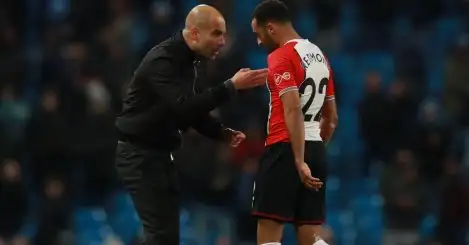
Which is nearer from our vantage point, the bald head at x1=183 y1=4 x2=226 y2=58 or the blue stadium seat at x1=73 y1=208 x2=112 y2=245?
the bald head at x1=183 y1=4 x2=226 y2=58

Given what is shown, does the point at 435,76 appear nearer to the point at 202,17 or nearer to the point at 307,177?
the point at 202,17

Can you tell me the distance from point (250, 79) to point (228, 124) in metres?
5.25

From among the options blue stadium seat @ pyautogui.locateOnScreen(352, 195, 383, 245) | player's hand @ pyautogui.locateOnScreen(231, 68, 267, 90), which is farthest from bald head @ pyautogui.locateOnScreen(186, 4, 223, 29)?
blue stadium seat @ pyautogui.locateOnScreen(352, 195, 383, 245)

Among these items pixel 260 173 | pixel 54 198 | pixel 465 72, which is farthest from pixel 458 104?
pixel 260 173

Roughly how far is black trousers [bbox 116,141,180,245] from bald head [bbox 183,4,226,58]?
2.66ft

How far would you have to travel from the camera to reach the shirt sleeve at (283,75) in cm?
701

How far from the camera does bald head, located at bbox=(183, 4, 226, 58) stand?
7340 mm

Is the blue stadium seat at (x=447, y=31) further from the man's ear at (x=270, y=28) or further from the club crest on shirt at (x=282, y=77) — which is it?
the club crest on shirt at (x=282, y=77)

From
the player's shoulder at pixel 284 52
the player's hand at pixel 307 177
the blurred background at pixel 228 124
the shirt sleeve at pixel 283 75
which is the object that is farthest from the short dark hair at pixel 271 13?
the blurred background at pixel 228 124

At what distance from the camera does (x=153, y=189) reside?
7414mm

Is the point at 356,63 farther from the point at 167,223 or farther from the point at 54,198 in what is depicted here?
the point at 167,223

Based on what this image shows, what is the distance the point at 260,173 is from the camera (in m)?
7.30

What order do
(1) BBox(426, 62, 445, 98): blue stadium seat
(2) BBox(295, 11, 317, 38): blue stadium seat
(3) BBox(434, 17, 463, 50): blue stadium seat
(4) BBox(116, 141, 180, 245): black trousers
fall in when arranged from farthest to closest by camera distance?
1. (3) BBox(434, 17, 463, 50): blue stadium seat
2. (2) BBox(295, 11, 317, 38): blue stadium seat
3. (1) BBox(426, 62, 445, 98): blue stadium seat
4. (4) BBox(116, 141, 180, 245): black trousers

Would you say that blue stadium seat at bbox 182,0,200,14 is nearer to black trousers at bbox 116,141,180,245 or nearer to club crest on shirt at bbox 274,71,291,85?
black trousers at bbox 116,141,180,245
